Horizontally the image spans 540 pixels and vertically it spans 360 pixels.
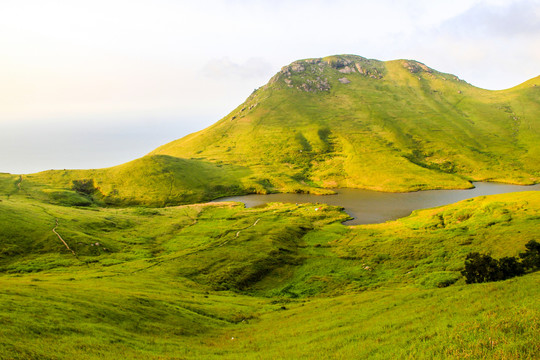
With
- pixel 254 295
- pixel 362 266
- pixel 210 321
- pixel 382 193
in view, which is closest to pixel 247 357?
pixel 210 321

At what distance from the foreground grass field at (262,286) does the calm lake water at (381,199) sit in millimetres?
20573

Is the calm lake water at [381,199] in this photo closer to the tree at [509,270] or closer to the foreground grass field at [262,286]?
the foreground grass field at [262,286]

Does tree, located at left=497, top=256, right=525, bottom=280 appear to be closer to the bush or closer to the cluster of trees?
the cluster of trees

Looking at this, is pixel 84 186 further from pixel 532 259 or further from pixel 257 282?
pixel 532 259

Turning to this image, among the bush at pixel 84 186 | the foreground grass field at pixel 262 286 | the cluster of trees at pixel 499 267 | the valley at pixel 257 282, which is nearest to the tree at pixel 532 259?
the cluster of trees at pixel 499 267

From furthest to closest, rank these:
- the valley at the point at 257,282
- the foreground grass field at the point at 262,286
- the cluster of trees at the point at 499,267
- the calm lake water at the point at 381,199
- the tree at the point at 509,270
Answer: the calm lake water at the point at 381,199 → the cluster of trees at the point at 499,267 → the tree at the point at 509,270 → the valley at the point at 257,282 → the foreground grass field at the point at 262,286

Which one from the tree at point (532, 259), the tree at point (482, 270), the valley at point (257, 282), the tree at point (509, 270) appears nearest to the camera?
the valley at point (257, 282)

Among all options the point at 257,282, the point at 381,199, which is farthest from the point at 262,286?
the point at 381,199

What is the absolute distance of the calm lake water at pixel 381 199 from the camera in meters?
130

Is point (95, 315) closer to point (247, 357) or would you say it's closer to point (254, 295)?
point (247, 357)

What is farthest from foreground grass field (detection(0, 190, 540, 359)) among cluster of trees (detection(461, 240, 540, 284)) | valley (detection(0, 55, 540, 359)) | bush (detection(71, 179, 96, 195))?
bush (detection(71, 179, 96, 195))

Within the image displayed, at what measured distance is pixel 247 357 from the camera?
73.0 ft

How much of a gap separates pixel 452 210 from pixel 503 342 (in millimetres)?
98316

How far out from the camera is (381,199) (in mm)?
158375
